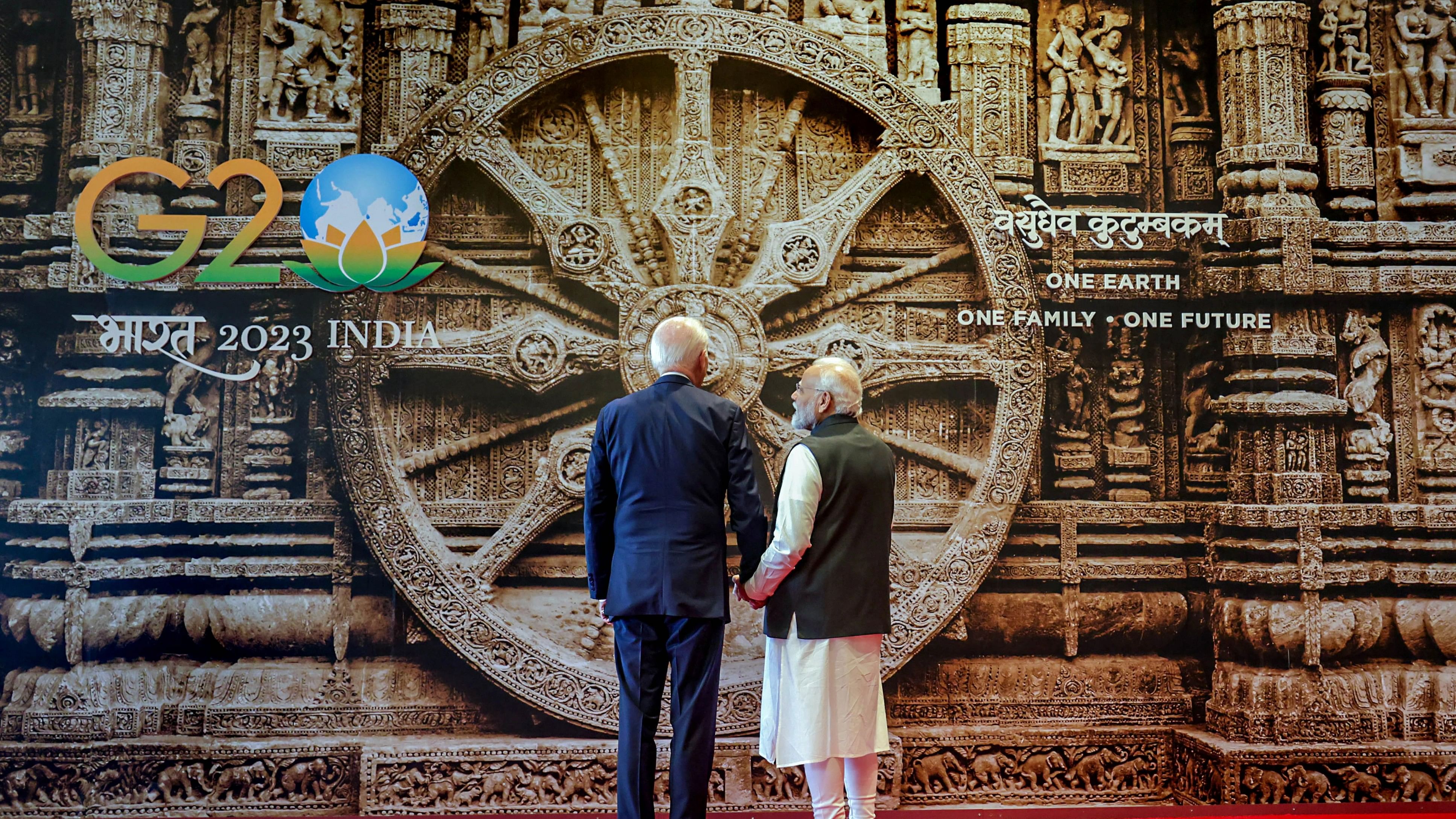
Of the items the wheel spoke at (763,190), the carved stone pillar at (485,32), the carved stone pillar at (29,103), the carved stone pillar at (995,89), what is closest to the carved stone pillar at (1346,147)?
the carved stone pillar at (995,89)

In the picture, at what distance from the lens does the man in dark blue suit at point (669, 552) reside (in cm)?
296

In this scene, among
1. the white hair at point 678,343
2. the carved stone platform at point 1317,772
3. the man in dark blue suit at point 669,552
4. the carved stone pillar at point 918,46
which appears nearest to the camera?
the man in dark blue suit at point 669,552

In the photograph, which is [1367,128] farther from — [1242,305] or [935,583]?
[935,583]

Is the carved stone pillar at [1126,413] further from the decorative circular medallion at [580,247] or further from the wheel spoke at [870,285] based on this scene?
the decorative circular medallion at [580,247]

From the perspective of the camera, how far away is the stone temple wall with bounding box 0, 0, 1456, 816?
4.05 m

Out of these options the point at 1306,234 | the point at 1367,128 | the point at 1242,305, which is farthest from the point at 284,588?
the point at 1367,128

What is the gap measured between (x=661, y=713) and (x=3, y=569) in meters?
2.71

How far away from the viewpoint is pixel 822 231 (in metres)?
4.23

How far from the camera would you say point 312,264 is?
4098mm

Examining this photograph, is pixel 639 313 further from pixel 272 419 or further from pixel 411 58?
pixel 272 419

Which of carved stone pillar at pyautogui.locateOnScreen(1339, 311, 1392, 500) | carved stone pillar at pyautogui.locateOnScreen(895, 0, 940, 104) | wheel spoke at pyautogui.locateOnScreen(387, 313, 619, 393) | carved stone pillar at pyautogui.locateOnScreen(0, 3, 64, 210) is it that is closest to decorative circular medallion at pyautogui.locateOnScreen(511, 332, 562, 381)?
wheel spoke at pyautogui.locateOnScreen(387, 313, 619, 393)

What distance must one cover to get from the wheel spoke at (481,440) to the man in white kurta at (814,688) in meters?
1.38

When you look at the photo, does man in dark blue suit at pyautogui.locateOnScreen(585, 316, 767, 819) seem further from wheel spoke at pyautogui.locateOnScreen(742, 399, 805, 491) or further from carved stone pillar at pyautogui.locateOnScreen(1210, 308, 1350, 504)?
carved stone pillar at pyautogui.locateOnScreen(1210, 308, 1350, 504)

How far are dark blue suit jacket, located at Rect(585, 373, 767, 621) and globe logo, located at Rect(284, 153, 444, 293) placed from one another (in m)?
1.55
